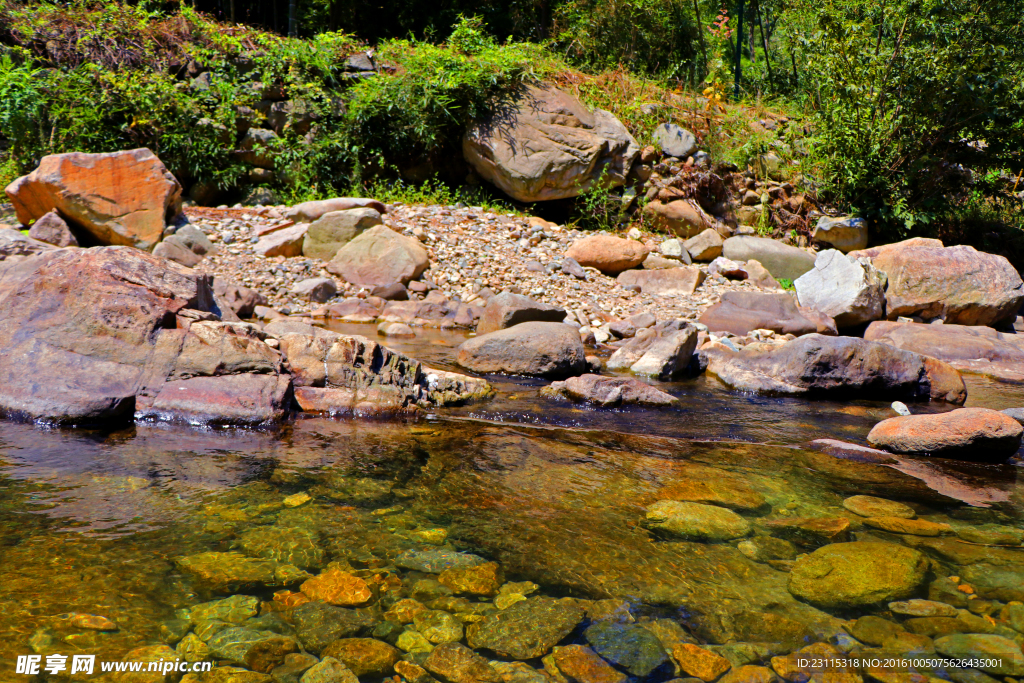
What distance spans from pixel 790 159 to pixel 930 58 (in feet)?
8.94

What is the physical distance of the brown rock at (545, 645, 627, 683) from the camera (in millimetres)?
1931

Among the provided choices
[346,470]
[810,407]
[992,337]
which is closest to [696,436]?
[810,407]

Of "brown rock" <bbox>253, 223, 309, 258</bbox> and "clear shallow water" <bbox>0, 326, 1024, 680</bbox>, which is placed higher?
"brown rock" <bbox>253, 223, 309, 258</bbox>

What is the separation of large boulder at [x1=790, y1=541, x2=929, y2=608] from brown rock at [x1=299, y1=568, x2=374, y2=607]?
1.55 meters

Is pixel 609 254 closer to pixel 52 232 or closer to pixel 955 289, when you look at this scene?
pixel 955 289

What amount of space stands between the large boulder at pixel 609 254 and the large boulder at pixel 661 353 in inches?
111

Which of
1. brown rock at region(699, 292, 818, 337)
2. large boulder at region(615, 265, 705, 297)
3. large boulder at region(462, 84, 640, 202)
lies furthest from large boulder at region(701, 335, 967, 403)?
large boulder at region(462, 84, 640, 202)

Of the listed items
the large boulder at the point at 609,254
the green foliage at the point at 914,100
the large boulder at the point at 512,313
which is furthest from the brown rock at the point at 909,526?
the green foliage at the point at 914,100

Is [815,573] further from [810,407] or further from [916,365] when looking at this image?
[916,365]

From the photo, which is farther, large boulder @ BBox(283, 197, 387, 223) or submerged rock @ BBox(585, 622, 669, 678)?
large boulder @ BBox(283, 197, 387, 223)

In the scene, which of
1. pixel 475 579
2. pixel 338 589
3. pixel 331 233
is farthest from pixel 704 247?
pixel 338 589

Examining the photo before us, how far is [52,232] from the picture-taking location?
23.5 feet

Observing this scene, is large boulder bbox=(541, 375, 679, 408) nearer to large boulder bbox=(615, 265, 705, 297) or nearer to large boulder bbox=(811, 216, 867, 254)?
large boulder bbox=(615, 265, 705, 297)

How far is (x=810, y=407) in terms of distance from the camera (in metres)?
5.11
